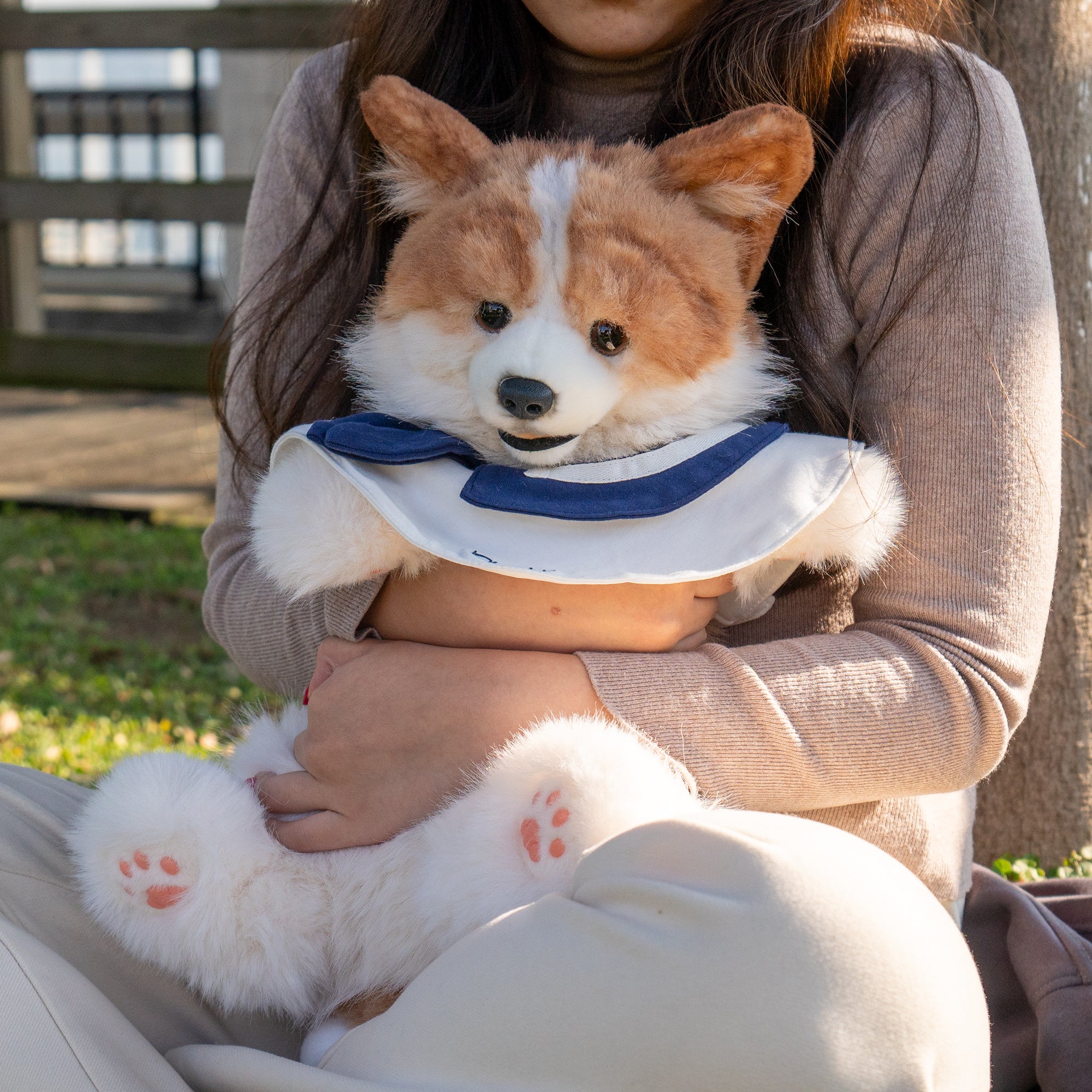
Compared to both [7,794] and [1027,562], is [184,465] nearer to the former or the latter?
[7,794]

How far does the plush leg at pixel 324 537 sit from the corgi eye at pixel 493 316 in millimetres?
231

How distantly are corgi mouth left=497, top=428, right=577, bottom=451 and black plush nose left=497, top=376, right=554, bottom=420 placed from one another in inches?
2.1

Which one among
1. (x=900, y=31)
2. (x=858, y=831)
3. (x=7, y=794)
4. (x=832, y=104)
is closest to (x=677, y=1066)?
(x=858, y=831)

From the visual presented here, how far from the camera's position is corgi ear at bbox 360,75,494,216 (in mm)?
1292

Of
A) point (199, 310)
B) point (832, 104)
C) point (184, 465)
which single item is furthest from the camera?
point (199, 310)

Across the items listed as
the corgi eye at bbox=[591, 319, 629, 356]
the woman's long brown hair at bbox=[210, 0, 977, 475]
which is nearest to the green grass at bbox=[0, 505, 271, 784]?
the woman's long brown hair at bbox=[210, 0, 977, 475]

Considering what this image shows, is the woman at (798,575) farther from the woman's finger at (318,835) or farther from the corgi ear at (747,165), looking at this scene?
the corgi ear at (747,165)

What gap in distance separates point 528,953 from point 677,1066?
6.1 inches

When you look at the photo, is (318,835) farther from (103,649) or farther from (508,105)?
(103,649)

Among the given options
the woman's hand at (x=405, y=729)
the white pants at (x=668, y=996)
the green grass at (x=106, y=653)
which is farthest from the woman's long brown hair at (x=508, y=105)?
the green grass at (x=106, y=653)

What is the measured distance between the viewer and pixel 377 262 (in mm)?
1615

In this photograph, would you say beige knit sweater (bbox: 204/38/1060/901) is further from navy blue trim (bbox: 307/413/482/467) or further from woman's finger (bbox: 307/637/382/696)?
navy blue trim (bbox: 307/413/482/467)

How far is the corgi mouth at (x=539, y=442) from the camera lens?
1.24m

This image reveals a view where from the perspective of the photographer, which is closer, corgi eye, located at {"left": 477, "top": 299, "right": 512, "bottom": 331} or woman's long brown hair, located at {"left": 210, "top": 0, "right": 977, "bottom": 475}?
corgi eye, located at {"left": 477, "top": 299, "right": 512, "bottom": 331}
